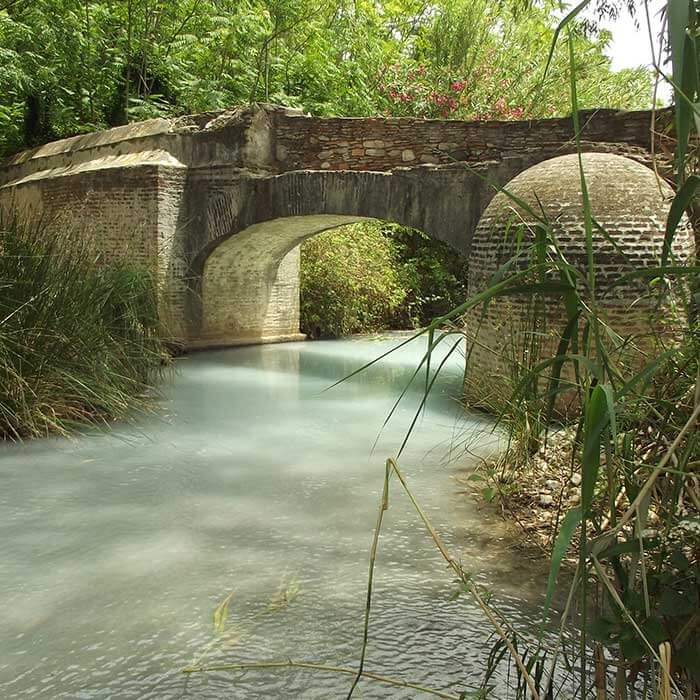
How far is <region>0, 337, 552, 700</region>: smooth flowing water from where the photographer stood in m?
2.53

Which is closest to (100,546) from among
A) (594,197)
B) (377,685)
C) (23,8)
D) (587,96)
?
(377,685)

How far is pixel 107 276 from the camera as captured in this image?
6605 mm

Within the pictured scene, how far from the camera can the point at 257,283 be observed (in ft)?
38.5

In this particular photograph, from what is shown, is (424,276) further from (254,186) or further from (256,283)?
(254,186)

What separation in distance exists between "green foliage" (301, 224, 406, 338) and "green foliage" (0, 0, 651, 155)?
7.62 feet

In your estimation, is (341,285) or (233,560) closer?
(233,560)

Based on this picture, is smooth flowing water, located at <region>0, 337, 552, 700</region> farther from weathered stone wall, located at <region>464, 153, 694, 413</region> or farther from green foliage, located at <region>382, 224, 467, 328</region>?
green foliage, located at <region>382, 224, 467, 328</region>

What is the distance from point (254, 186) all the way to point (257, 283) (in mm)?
2272

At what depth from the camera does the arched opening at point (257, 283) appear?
→ 409 inches

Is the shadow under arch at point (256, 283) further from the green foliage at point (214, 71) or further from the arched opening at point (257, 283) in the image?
the green foliage at point (214, 71)

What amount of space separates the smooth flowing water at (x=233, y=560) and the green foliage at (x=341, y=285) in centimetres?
698

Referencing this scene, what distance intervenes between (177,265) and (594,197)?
5.86 metres

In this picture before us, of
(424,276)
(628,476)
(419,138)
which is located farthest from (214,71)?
(628,476)

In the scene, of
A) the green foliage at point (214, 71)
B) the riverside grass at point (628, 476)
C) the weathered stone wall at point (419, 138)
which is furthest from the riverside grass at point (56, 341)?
the green foliage at point (214, 71)
